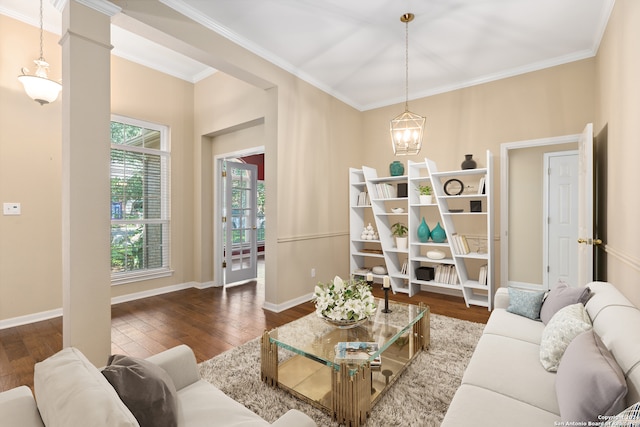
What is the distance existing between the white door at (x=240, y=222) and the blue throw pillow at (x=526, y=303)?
157 inches

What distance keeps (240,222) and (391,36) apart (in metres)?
3.62

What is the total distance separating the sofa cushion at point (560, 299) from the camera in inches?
79.5

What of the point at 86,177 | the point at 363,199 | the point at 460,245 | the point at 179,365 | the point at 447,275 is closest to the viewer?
the point at 179,365

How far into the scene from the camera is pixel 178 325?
3.32m

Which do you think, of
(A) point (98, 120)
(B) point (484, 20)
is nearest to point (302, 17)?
(B) point (484, 20)

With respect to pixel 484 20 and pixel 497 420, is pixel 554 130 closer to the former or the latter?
pixel 484 20

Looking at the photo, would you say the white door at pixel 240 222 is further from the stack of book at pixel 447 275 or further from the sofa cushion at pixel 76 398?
the sofa cushion at pixel 76 398

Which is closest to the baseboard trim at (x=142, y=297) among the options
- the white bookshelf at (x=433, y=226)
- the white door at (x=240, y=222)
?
the white door at (x=240, y=222)

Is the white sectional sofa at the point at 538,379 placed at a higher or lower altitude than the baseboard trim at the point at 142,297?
higher

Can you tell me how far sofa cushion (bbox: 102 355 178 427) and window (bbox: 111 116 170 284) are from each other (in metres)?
3.62

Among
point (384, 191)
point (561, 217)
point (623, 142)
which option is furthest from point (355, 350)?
point (561, 217)

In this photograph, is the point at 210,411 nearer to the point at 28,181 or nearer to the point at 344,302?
the point at 344,302

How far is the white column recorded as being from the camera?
7.09ft

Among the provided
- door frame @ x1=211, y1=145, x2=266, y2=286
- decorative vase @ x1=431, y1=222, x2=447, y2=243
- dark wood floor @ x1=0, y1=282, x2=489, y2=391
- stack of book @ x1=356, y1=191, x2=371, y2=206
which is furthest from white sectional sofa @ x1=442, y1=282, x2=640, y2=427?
door frame @ x1=211, y1=145, x2=266, y2=286
